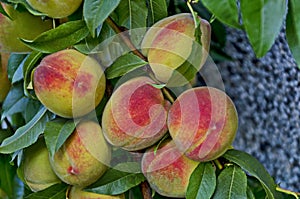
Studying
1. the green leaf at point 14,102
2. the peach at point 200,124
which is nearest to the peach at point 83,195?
the peach at point 200,124

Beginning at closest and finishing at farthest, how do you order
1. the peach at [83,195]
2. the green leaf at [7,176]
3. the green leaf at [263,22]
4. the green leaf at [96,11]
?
the green leaf at [263,22], the green leaf at [96,11], the peach at [83,195], the green leaf at [7,176]

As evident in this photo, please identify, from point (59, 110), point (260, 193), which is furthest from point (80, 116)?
point (260, 193)

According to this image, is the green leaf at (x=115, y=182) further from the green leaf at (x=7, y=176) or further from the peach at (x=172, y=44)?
the green leaf at (x=7, y=176)

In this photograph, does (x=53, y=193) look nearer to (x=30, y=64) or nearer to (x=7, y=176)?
(x=30, y=64)

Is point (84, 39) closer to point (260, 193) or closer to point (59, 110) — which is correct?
point (59, 110)

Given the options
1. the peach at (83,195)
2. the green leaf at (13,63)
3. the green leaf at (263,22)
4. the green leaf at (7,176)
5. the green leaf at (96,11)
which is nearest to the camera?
the green leaf at (263,22)

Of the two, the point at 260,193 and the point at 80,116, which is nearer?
the point at 80,116

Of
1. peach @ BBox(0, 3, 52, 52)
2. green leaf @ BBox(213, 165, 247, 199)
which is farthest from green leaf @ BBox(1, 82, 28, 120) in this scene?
green leaf @ BBox(213, 165, 247, 199)
